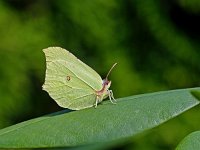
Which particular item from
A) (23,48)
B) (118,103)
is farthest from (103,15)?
(118,103)

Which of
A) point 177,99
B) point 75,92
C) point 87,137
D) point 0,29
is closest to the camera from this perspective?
point 87,137

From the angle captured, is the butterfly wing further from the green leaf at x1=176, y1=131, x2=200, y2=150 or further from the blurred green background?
the blurred green background

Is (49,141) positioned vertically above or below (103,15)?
below

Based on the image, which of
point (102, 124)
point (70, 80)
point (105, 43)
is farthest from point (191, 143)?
point (105, 43)

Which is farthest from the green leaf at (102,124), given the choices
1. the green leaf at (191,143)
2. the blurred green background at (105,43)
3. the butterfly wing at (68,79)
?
the blurred green background at (105,43)

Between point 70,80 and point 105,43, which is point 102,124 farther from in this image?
point 105,43

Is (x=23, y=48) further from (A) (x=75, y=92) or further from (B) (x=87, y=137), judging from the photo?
(B) (x=87, y=137)

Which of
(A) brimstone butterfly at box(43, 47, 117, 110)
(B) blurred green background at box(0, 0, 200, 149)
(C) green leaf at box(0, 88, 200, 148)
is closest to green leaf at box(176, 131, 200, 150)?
(C) green leaf at box(0, 88, 200, 148)
